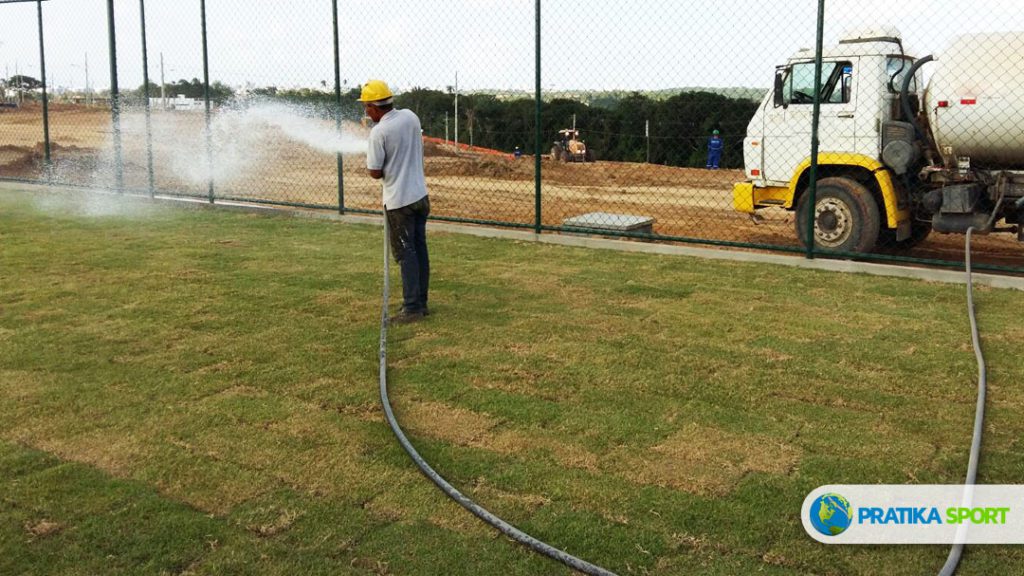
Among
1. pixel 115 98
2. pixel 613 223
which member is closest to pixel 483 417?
pixel 613 223

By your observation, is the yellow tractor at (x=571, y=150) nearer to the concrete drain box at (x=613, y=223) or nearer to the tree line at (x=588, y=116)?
the tree line at (x=588, y=116)

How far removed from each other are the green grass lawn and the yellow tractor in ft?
66.1

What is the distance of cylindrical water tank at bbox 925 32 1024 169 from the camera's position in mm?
8695

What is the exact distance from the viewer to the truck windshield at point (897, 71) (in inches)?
397

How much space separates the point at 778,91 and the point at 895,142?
157 centimetres

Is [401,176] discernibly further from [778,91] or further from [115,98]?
[115,98]

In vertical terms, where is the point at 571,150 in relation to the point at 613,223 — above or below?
above

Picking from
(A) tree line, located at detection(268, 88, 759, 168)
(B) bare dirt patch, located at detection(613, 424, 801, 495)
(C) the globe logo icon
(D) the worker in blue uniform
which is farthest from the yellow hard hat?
(D) the worker in blue uniform

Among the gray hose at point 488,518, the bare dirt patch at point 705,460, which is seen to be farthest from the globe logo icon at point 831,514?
the gray hose at point 488,518

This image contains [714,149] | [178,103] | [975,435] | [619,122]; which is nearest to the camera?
[975,435]

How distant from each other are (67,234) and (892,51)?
32.9ft

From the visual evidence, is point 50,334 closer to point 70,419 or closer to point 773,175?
point 70,419

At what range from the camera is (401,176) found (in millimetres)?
6602

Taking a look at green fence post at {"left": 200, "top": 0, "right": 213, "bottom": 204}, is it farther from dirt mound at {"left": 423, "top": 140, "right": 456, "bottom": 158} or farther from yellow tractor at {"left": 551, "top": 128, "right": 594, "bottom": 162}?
yellow tractor at {"left": 551, "top": 128, "right": 594, "bottom": 162}
